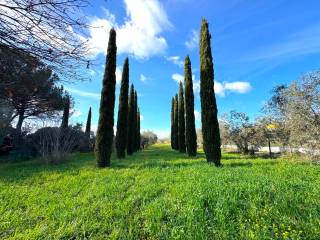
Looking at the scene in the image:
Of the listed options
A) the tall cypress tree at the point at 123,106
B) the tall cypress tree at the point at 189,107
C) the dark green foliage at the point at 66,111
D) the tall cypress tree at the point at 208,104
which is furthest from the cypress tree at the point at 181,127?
the dark green foliage at the point at 66,111

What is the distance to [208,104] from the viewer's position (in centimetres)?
1194

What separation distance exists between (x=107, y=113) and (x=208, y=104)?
18.5 ft

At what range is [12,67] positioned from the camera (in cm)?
259

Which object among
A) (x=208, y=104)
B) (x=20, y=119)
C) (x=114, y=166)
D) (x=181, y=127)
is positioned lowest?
(x=114, y=166)

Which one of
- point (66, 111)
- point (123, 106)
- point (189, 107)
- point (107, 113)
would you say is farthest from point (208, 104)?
point (66, 111)

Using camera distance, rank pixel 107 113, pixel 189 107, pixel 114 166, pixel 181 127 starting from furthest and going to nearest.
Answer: pixel 181 127
pixel 189 107
pixel 107 113
pixel 114 166

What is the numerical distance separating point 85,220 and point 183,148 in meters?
20.9

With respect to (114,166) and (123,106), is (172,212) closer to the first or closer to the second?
(114,166)

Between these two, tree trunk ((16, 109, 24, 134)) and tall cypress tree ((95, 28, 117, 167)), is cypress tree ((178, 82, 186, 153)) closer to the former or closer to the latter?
tall cypress tree ((95, 28, 117, 167))

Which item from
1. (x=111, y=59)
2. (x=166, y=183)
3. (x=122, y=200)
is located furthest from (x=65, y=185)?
(x=111, y=59)

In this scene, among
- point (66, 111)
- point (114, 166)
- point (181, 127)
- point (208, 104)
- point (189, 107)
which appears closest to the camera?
point (114, 166)

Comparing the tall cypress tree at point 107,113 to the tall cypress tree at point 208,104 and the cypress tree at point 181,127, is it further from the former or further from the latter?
the cypress tree at point 181,127

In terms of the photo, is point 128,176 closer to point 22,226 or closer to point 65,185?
point 65,185

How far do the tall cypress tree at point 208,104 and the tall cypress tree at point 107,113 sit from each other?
5.14m
